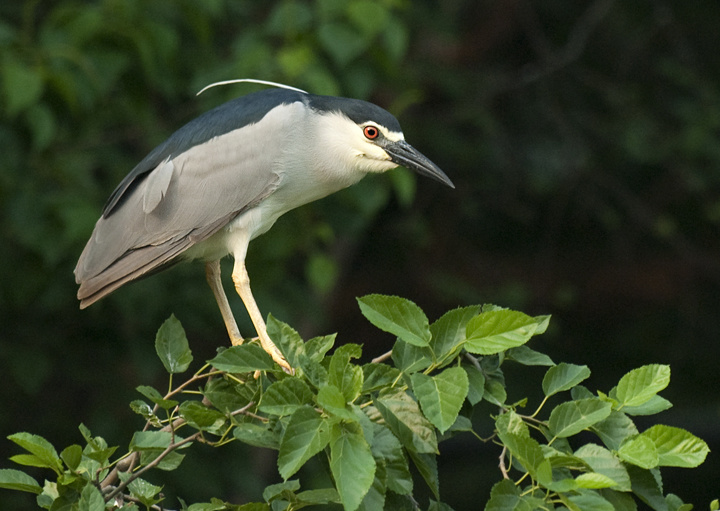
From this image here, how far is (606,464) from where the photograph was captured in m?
1.54

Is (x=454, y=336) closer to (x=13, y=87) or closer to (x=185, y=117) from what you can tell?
(x=13, y=87)

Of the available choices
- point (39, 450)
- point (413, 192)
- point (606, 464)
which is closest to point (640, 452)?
point (606, 464)

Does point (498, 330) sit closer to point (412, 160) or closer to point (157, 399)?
point (157, 399)

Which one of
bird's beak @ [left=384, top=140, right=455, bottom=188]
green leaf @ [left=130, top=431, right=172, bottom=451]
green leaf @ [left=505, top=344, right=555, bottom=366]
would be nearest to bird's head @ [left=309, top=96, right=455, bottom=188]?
bird's beak @ [left=384, top=140, right=455, bottom=188]

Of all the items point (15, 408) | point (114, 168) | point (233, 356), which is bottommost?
point (15, 408)

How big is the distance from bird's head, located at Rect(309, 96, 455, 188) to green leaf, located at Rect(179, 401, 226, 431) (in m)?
1.18

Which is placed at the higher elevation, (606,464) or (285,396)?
(285,396)

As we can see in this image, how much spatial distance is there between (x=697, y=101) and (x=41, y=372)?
3.61m

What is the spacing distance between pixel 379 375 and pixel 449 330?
149 mm

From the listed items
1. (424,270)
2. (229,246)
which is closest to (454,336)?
(229,246)

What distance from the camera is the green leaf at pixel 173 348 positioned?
184 cm

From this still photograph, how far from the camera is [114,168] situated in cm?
387

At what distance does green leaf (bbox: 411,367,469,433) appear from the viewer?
151 centimetres

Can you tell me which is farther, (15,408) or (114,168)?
(15,408)
